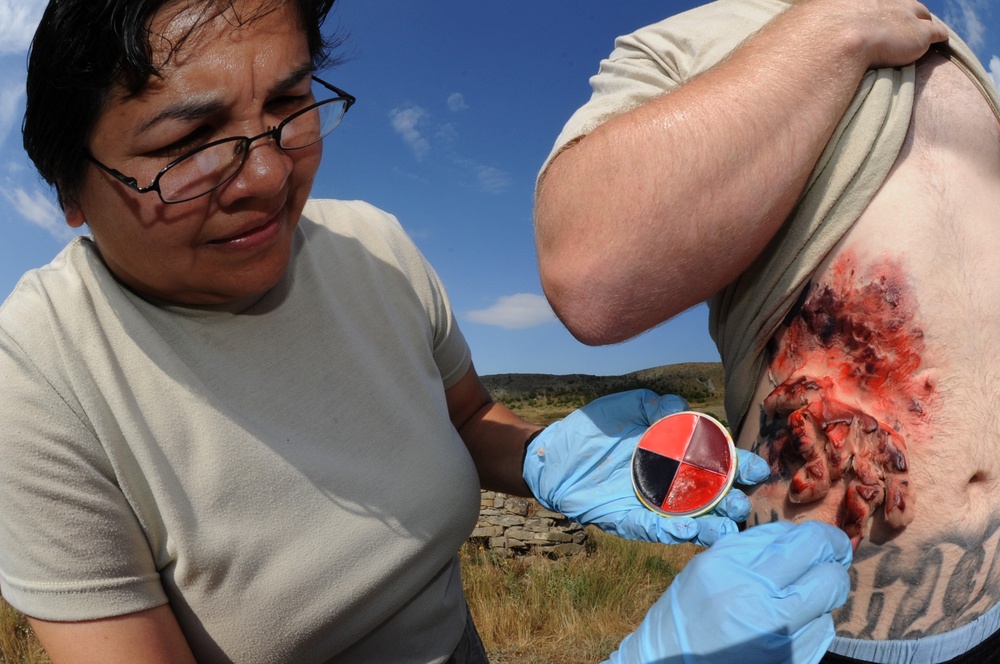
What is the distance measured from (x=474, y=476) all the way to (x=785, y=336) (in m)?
0.95

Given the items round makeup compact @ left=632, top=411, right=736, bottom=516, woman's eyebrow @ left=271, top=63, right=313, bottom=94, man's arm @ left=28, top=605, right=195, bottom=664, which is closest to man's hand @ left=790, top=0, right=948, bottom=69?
round makeup compact @ left=632, top=411, right=736, bottom=516

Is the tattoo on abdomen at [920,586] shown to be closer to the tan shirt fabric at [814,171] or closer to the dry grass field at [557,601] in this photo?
the tan shirt fabric at [814,171]

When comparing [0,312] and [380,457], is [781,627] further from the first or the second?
[0,312]

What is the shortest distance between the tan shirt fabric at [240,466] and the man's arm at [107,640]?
0.10 feet

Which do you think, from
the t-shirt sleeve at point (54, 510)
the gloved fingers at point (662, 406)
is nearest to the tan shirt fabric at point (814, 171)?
the gloved fingers at point (662, 406)

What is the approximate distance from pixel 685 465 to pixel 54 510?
129 cm

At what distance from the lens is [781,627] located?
1159 mm

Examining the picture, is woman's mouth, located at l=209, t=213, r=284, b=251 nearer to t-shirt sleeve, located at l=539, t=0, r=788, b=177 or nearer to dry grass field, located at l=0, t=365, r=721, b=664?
t-shirt sleeve, located at l=539, t=0, r=788, b=177

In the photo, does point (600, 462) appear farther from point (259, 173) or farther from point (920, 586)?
point (259, 173)

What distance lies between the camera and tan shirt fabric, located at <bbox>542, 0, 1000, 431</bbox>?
53.7 inches

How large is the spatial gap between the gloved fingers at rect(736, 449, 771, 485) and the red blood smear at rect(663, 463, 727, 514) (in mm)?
54

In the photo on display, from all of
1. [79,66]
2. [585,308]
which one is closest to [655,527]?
[585,308]

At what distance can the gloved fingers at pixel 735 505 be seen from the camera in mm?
1377

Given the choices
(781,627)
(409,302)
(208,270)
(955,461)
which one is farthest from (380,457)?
(955,461)
